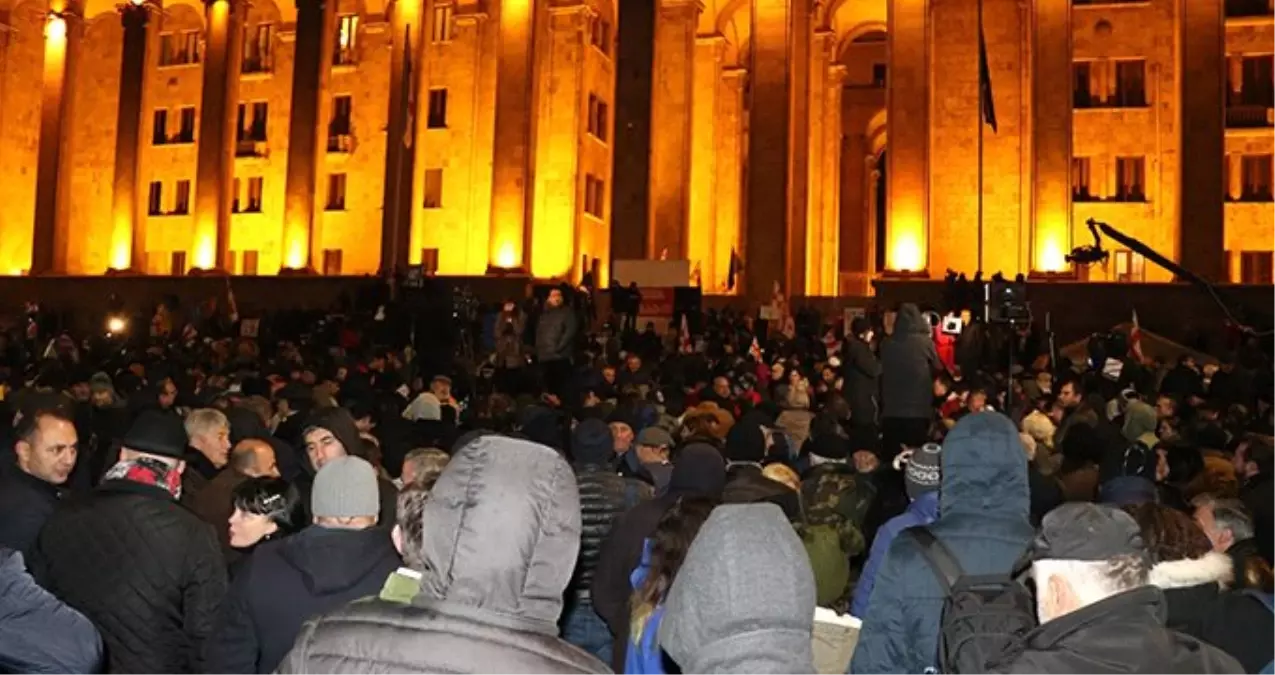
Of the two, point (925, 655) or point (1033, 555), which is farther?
point (925, 655)

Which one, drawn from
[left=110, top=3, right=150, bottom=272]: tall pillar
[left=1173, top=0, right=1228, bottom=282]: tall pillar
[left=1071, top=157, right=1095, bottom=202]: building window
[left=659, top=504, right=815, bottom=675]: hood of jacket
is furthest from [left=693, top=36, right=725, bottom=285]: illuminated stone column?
[left=659, top=504, right=815, bottom=675]: hood of jacket

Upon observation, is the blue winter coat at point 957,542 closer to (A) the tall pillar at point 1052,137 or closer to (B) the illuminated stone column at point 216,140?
(A) the tall pillar at point 1052,137

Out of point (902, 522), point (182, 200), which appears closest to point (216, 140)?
point (182, 200)

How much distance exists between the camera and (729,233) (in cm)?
4600

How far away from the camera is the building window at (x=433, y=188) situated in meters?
44.3

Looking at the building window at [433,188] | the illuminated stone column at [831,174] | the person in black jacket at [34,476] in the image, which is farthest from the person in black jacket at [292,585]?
the building window at [433,188]

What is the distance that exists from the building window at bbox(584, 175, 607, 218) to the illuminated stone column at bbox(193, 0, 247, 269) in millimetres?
12207

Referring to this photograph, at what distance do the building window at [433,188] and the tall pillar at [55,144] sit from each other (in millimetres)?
13938

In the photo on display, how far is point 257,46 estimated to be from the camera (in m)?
48.8

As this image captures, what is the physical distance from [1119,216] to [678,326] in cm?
1682

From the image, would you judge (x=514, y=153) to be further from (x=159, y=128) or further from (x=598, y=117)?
(x=159, y=128)

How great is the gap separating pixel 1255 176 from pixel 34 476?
39.6 m

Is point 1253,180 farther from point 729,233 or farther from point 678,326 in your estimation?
point 678,326

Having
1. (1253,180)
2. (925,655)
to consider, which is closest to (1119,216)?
(1253,180)
